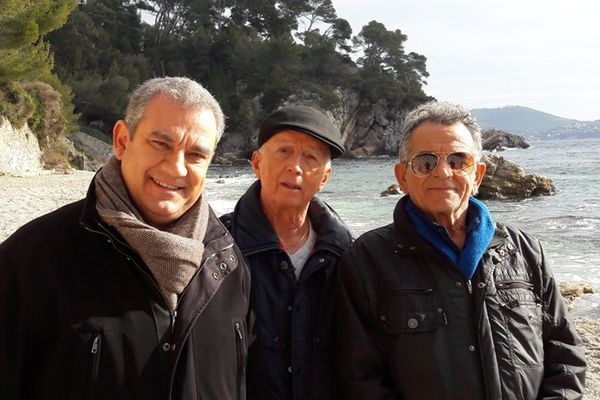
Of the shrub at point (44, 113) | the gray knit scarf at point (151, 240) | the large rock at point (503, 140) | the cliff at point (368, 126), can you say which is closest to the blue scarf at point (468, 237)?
the gray knit scarf at point (151, 240)

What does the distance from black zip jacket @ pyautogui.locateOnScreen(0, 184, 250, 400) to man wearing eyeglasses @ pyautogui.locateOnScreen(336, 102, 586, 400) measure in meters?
0.62

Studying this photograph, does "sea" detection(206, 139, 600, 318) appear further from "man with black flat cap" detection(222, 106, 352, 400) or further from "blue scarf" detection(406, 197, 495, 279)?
"man with black flat cap" detection(222, 106, 352, 400)

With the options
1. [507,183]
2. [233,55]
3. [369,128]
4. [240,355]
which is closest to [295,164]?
[240,355]

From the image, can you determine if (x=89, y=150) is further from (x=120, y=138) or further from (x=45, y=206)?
(x=120, y=138)

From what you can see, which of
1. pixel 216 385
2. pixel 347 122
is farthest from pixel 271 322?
pixel 347 122

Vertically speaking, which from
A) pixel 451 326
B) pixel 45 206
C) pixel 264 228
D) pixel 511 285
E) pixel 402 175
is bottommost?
pixel 45 206

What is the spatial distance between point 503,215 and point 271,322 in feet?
51.8

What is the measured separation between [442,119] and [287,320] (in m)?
1.09

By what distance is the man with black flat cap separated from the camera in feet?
7.21

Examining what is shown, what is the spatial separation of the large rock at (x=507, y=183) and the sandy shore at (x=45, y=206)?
14.9 m

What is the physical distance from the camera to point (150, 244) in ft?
5.71

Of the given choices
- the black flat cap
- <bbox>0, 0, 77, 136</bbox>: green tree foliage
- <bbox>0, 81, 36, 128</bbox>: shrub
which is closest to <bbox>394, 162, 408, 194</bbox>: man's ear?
the black flat cap

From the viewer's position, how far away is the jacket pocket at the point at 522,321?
6.53 ft

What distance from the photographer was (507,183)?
20.8 metres
